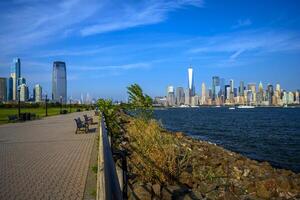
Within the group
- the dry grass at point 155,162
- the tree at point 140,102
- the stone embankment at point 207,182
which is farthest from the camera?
the tree at point 140,102

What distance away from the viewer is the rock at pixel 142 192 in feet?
25.3

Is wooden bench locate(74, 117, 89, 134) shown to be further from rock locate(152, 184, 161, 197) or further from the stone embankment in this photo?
rock locate(152, 184, 161, 197)

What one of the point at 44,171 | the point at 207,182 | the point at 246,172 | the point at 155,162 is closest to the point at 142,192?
the point at 155,162

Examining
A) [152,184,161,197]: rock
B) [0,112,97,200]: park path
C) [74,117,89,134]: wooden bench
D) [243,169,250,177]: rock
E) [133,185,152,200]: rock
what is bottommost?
[243,169,250,177]: rock

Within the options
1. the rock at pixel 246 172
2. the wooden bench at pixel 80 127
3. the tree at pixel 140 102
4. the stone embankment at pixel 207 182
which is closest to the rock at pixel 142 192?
the stone embankment at pixel 207 182

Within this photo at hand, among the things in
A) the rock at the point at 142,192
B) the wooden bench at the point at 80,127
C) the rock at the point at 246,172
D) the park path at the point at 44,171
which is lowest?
the rock at the point at 246,172

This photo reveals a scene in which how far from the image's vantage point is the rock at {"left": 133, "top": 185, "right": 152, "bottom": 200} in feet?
25.3

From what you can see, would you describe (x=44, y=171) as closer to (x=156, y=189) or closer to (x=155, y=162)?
(x=155, y=162)

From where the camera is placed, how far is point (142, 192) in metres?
7.93

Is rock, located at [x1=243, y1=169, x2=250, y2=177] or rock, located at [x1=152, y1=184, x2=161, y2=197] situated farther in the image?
rock, located at [x1=243, y1=169, x2=250, y2=177]

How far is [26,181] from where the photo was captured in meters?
8.83

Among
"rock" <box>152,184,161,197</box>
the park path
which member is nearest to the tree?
the park path

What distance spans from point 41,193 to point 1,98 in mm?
163043

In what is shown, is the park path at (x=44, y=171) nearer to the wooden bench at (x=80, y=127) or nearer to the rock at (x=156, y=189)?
the rock at (x=156, y=189)
